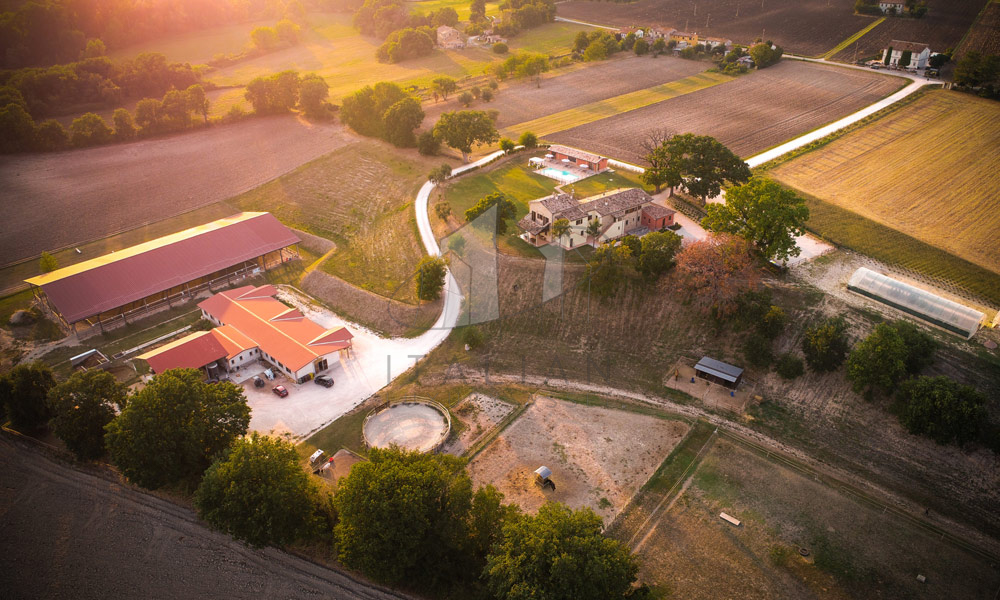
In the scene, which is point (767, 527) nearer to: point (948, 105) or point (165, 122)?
point (948, 105)

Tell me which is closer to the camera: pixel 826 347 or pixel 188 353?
pixel 826 347

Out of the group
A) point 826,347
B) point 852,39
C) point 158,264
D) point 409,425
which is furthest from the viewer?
point 852,39

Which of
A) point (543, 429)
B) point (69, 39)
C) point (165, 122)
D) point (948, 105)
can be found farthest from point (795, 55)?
point (69, 39)

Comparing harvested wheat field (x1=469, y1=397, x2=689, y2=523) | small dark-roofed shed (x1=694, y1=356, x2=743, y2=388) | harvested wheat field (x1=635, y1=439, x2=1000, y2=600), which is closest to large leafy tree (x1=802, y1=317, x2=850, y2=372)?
small dark-roofed shed (x1=694, y1=356, x2=743, y2=388)

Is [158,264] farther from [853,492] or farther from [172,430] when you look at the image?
[853,492]

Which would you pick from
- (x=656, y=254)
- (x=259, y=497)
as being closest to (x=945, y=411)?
(x=656, y=254)

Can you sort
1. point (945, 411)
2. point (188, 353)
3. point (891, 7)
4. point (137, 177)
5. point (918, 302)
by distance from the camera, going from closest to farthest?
point (945, 411), point (918, 302), point (188, 353), point (137, 177), point (891, 7)
